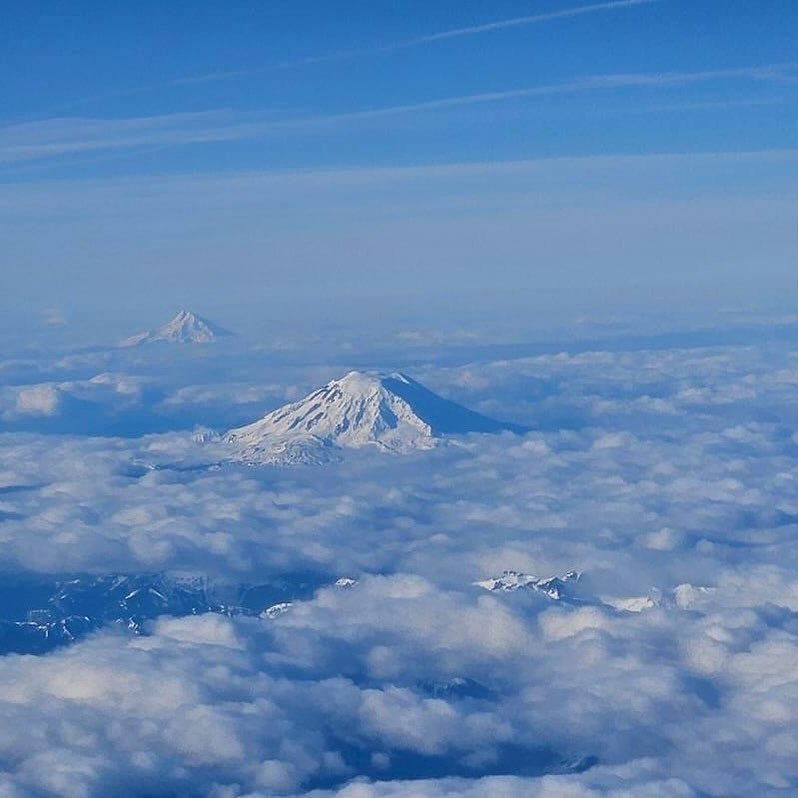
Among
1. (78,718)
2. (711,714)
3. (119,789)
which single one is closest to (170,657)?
(78,718)

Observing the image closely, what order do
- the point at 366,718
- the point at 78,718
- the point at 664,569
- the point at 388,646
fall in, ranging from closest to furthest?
the point at 78,718 → the point at 366,718 → the point at 388,646 → the point at 664,569

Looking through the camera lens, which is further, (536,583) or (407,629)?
(536,583)

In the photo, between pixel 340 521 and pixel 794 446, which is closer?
pixel 340 521

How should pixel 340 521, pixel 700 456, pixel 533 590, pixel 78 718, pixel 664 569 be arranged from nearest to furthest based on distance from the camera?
pixel 78 718, pixel 533 590, pixel 664 569, pixel 340 521, pixel 700 456

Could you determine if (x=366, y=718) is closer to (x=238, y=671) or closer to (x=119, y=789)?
(x=238, y=671)

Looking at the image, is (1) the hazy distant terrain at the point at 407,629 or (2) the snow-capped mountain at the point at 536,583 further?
(2) the snow-capped mountain at the point at 536,583

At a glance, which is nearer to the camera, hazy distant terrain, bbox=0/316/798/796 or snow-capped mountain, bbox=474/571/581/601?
hazy distant terrain, bbox=0/316/798/796

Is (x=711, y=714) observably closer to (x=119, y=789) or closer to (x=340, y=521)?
(x=119, y=789)

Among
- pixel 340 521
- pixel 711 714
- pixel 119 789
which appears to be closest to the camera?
pixel 119 789

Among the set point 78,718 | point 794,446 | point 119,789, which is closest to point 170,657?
point 78,718
